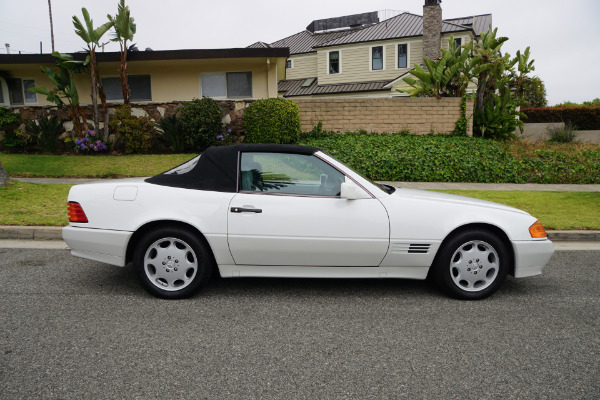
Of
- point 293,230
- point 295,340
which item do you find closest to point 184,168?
point 293,230

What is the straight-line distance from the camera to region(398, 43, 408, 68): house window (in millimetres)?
31308

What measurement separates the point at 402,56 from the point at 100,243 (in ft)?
98.9

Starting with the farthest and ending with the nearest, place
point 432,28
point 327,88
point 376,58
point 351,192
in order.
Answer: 1. point 327,88
2. point 376,58
3. point 432,28
4. point 351,192

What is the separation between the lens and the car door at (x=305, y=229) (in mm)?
4309

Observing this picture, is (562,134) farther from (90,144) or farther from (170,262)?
(170,262)

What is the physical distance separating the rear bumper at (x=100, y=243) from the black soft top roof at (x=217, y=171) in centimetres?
63

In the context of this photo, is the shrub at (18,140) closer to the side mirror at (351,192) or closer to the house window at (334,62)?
the side mirror at (351,192)

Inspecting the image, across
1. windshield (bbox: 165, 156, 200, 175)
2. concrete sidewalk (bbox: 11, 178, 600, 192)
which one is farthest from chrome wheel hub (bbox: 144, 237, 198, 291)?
concrete sidewalk (bbox: 11, 178, 600, 192)

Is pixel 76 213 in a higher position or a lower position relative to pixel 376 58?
lower

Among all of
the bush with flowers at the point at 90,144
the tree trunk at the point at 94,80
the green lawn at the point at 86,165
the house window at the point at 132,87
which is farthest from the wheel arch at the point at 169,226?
the house window at the point at 132,87

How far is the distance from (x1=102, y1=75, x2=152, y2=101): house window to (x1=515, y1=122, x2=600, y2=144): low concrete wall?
14.5m

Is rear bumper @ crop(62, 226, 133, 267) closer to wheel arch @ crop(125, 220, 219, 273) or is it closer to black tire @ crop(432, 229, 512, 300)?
wheel arch @ crop(125, 220, 219, 273)

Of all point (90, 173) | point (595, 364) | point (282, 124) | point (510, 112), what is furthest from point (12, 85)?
point (595, 364)

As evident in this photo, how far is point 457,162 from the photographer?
521 inches
